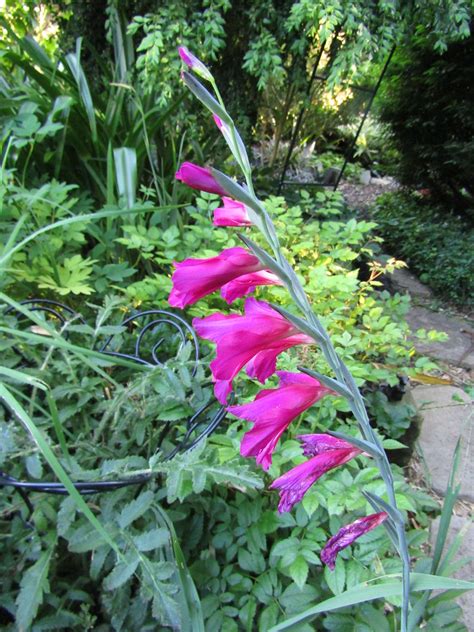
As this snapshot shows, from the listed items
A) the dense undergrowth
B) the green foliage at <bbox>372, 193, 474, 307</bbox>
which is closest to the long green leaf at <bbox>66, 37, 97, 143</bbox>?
the dense undergrowth

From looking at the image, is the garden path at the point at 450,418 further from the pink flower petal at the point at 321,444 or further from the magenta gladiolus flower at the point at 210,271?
the magenta gladiolus flower at the point at 210,271

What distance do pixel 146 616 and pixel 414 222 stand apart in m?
4.16

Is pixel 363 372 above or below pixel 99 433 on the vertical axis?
above

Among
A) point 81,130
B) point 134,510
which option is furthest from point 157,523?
point 81,130

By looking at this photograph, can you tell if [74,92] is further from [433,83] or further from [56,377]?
[433,83]

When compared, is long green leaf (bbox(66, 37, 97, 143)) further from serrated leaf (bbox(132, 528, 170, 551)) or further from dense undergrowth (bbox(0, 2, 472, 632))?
serrated leaf (bbox(132, 528, 170, 551))

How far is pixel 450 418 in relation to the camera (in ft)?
6.64

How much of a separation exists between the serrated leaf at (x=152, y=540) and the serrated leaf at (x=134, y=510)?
0.03 meters

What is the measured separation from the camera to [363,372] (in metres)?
1.04

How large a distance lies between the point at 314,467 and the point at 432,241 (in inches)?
154

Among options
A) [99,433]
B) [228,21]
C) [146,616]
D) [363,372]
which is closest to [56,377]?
[99,433]

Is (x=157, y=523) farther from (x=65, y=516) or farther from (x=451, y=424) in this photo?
(x=451, y=424)

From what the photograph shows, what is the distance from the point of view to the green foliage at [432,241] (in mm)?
3578

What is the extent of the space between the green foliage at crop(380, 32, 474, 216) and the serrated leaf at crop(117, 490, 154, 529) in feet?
13.9
